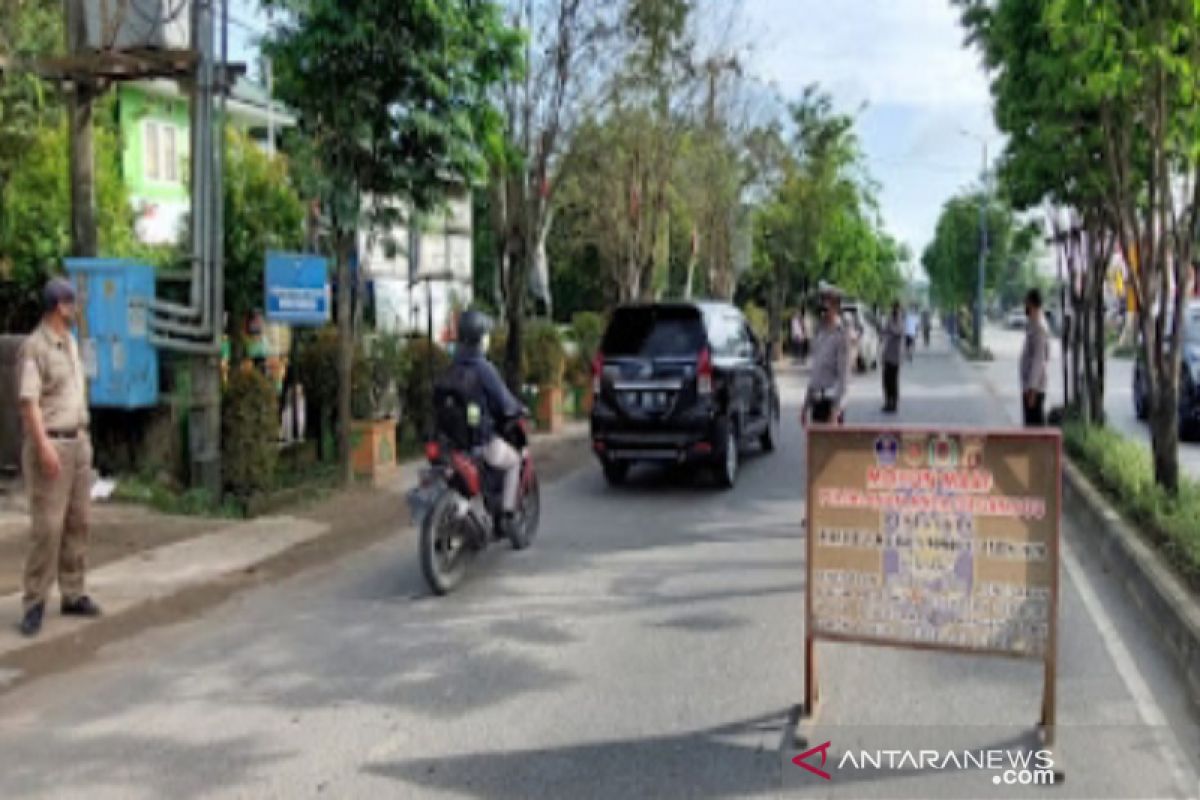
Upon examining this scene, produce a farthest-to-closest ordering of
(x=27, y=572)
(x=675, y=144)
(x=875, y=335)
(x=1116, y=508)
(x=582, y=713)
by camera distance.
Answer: (x=875, y=335) → (x=675, y=144) → (x=1116, y=508) → (x=27, y=572) → (x=582, y=713)

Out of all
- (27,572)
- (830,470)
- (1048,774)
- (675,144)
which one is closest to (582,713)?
(830,470)

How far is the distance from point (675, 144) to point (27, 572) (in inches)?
649

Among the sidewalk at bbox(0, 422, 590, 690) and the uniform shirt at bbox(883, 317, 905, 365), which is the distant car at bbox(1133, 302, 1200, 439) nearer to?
the uniform shirt at bbox(883, 317, 905, 365)

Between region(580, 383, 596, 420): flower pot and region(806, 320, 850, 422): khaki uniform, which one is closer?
region(806, 320, 850, 422): khaki uniform

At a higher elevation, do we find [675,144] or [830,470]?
[675,144]

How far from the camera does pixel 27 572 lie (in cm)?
662

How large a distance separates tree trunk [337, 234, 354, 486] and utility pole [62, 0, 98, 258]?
7.23 ft

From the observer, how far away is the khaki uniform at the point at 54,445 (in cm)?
644

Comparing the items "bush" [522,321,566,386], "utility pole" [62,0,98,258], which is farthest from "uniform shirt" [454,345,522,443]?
"bush" [522,321,566,386]

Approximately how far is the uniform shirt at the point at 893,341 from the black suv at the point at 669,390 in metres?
8.51

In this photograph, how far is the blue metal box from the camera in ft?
32.2

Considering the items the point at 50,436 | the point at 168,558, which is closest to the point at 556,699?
the point at 50,436

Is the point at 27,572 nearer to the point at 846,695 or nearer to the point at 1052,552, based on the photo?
the point at 846,695

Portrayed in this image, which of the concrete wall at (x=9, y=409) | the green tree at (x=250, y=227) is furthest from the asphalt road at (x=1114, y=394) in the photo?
the concrete wall at (x=9, y=409)
